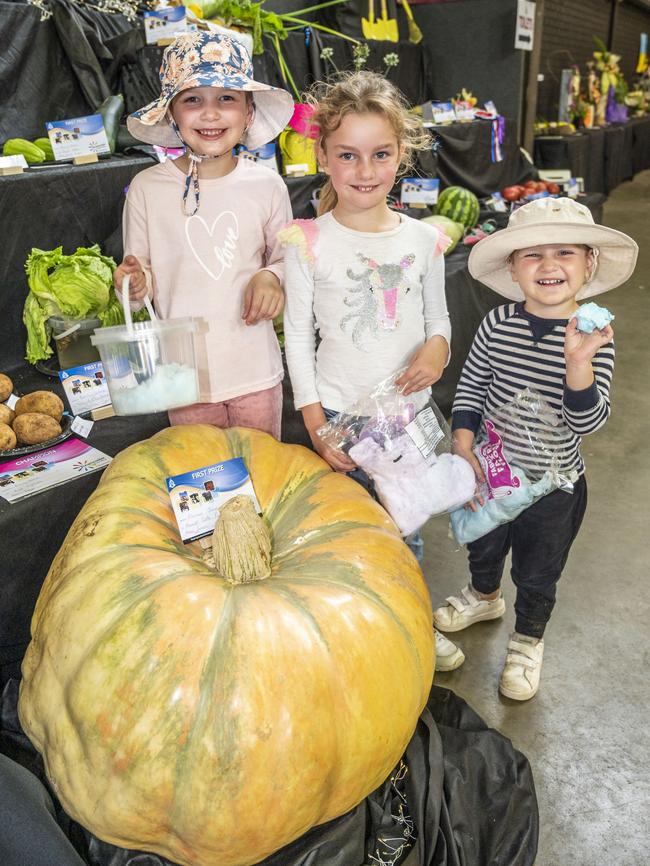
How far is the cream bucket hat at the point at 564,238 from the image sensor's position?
1.41 metres

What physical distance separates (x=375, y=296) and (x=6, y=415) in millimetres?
955

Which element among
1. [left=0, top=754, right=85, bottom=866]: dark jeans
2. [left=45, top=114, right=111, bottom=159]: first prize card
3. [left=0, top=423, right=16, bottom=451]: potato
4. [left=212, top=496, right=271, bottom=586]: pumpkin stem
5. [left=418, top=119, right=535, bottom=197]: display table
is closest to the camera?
[left=0, top=754, right=85, bottom=866]: dark jeans

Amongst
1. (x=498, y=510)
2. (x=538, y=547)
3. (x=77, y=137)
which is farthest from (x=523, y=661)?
(x=77, y=137)

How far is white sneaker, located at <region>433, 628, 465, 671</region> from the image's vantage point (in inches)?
73.3

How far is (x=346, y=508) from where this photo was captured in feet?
4.16

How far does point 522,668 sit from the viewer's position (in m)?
1.80

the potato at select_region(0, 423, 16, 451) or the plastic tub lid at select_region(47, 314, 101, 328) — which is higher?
the plastic tub lid at select_region(47, 314, 101, 328)

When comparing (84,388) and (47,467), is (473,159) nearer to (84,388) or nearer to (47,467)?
(84,388)

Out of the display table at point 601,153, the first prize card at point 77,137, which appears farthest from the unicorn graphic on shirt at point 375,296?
the display table at point 601,153

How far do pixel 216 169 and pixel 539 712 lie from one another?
160 centimetres

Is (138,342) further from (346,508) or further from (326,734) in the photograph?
(326,734)

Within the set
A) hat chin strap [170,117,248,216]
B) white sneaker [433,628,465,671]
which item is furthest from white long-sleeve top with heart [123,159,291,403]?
white sneaker [433,628,465,671]

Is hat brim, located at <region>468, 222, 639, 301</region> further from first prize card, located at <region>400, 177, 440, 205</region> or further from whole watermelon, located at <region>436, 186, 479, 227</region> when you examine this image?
whole watermelon, located at <region>436, 186, 479, 227</region>

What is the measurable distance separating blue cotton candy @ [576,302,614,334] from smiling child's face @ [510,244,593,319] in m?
0.20
